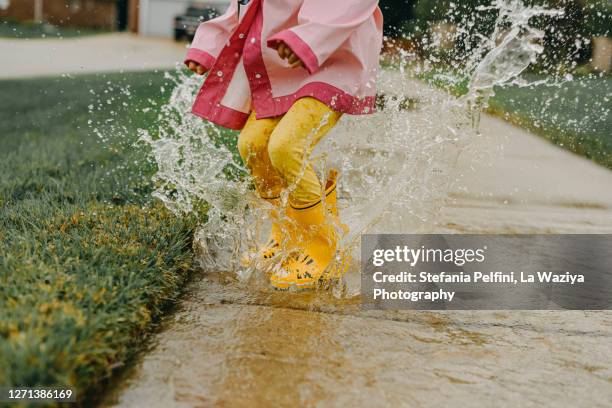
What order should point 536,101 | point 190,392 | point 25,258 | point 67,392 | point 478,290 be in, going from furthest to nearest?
point 536,101, point 478,290, point 25,258, point 190,392, point 67,392

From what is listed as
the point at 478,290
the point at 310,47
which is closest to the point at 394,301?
the point at 478,290

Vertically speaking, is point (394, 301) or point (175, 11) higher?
point (175, 11)

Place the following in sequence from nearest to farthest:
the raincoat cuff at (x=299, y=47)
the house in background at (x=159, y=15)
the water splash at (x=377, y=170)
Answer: the raincoat cuff at (x=299, y=47) < the water splash at (x=377, y=170) < the house in background at (x=159, y=15)

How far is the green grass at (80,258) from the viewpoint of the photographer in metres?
1.74

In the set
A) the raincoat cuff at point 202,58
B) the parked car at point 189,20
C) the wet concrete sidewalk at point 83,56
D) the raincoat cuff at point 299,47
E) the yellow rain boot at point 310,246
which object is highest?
the parked car at point 189,20

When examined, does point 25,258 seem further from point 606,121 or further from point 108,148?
point 606,121

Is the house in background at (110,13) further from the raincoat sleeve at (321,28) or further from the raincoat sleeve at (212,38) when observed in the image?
the raincoat sleeve at (321,28)

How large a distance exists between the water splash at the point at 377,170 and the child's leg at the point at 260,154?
69 millimetres

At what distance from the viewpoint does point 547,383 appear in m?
2.02

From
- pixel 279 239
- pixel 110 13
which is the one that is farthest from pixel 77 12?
pixel 279 239

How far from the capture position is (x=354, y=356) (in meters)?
2.12

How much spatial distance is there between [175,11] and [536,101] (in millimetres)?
20749

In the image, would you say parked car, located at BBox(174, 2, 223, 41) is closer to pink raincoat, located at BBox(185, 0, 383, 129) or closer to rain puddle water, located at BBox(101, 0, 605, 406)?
rain puddle water, located at BBox(101, 0, 605, 406)

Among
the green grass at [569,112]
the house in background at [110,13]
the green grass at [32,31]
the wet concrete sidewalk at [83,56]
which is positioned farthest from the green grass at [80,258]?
the house in background at [110,13]
